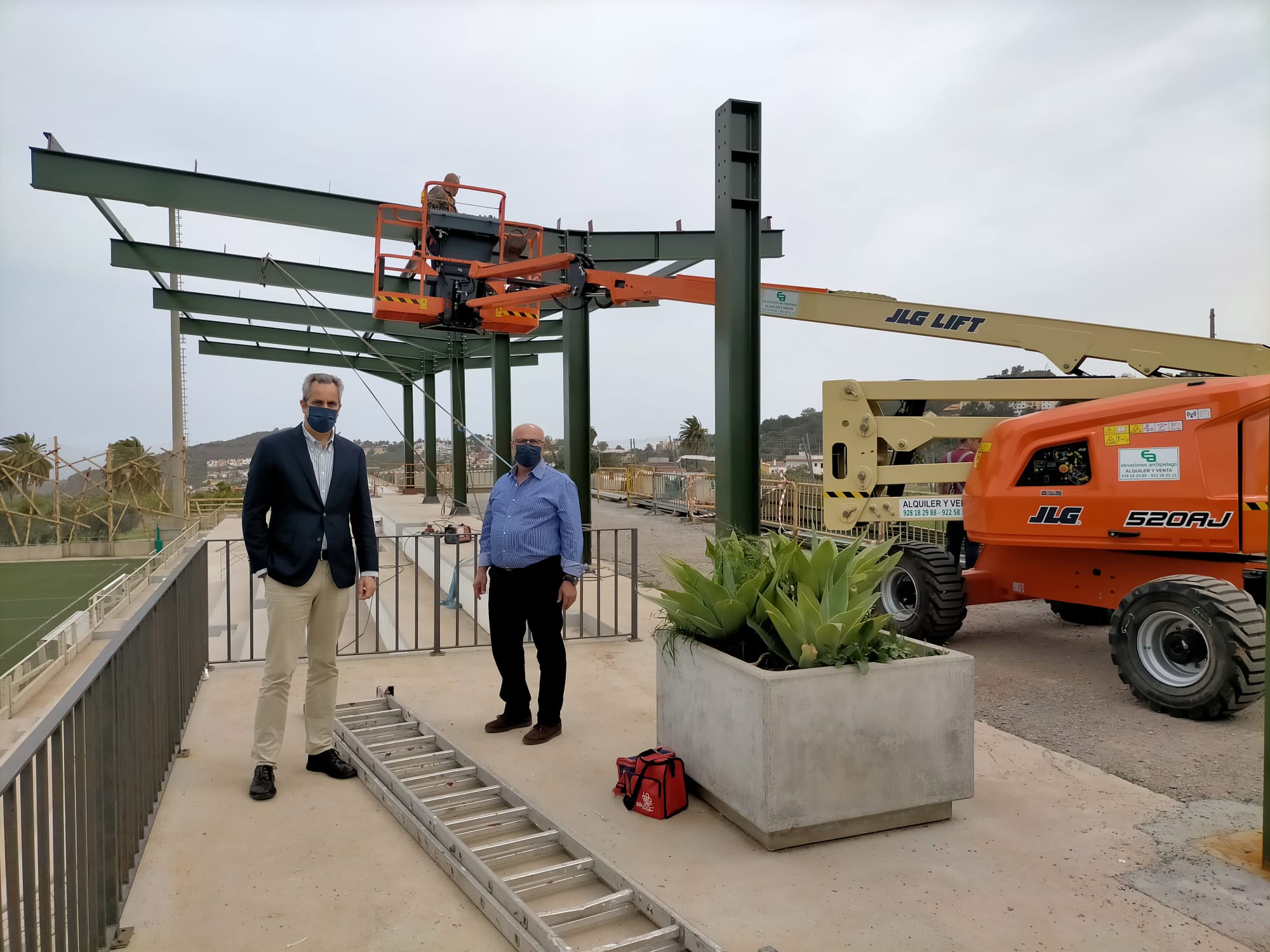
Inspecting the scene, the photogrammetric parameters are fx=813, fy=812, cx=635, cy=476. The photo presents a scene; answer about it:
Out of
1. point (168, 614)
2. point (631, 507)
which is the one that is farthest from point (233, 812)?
point (631, 507)

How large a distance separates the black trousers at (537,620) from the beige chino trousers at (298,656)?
920 mm

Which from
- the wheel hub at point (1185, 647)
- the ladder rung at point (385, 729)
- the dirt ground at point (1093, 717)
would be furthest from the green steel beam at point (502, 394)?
the wheel hub at point (1185, 647)

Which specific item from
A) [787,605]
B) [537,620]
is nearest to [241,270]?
[537,620]

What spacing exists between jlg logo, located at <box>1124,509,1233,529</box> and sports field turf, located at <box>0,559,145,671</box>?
18.7 m

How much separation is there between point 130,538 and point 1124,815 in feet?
86.2

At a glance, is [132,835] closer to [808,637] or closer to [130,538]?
[808,637]

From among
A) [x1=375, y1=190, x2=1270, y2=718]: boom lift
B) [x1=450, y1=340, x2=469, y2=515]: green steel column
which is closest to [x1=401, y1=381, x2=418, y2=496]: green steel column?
[x1=450, y1=340, x2=469, y2=515]: green steel column

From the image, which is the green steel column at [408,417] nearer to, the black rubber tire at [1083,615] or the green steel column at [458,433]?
the green steel column at [458,433]

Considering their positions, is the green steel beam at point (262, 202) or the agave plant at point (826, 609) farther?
the green steel beam at point (262, 202)

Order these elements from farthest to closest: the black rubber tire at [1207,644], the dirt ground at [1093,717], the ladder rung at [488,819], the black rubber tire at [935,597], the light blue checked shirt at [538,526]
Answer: the black rubber tire at [935,597], the black rubber tire at [1207,644], the light blue checked shirt at [538,526], the dirt ground at [1093,717], the ladder rung at [488,819]

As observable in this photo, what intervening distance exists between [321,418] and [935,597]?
617 cm

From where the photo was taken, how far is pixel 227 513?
30219mm

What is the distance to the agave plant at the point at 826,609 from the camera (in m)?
3.74

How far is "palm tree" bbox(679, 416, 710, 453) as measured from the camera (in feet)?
206
